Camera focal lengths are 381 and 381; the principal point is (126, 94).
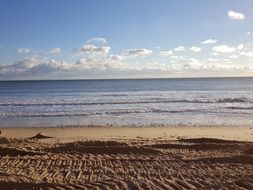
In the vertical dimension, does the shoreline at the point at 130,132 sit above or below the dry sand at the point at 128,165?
below

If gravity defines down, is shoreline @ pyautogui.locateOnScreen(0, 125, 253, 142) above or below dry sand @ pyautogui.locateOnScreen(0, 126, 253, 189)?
below

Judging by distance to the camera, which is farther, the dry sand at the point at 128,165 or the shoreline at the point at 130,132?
the shoreline at the point at 130,132

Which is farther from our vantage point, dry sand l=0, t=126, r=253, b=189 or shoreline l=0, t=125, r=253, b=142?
shoreline l=0, t=125, r=253, b=142

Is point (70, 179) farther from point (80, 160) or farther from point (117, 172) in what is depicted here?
point (80, 160)

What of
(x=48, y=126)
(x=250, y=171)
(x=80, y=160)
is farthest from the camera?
(x=48, y=126)

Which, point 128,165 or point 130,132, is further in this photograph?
point 130,132

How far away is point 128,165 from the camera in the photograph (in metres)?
9.70

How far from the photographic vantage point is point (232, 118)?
22984 millimetres

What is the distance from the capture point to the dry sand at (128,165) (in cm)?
774

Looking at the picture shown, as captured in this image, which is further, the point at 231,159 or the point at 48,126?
the point at 48,126

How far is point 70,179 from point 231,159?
172 inches

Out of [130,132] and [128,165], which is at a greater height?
[128,165]

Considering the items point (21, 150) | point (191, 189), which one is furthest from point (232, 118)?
point (191, 189)

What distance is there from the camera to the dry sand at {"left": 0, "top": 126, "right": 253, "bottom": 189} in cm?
774
